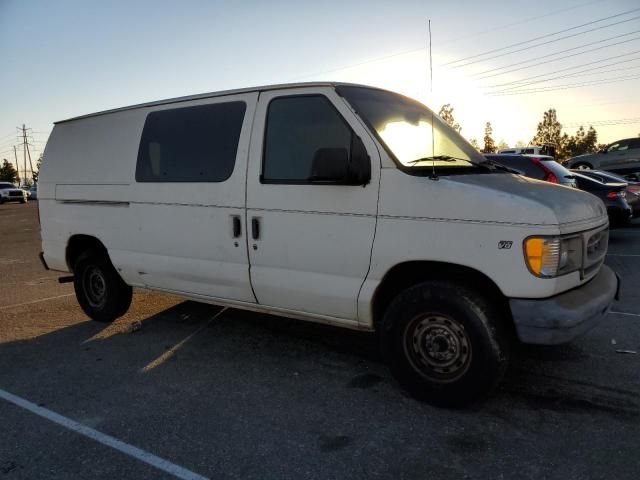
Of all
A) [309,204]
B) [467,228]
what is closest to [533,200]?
[467,228]

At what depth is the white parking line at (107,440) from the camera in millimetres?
2748

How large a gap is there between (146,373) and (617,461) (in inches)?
→ 131

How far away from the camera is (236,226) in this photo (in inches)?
162

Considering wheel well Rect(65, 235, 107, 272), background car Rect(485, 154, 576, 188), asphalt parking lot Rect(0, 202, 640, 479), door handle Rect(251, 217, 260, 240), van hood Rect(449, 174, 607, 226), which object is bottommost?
asphalt parking lot Rect(0, 202, 640, 479)

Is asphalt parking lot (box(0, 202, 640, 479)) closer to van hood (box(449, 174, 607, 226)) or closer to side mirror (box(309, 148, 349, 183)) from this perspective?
van hood (box(449, 174, 607, 226))

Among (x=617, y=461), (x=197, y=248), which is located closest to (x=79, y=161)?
(x=197, y=248)

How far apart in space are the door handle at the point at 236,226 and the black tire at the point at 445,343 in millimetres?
1406

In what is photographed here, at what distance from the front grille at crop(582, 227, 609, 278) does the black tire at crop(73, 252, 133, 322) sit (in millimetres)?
4372

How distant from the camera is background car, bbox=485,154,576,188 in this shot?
28.5 ft

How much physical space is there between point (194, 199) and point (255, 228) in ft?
2.30

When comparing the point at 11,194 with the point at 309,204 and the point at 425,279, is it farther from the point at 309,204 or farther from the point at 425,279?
the point at 425,279

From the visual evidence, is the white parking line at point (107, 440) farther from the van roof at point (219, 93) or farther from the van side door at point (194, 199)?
the van roof at point (219, 93)

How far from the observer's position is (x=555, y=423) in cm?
315

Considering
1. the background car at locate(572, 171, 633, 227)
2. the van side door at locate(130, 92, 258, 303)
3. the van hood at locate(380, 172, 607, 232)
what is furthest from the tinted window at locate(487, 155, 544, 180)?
the van side door at locate(130, 92, 258, 303)
